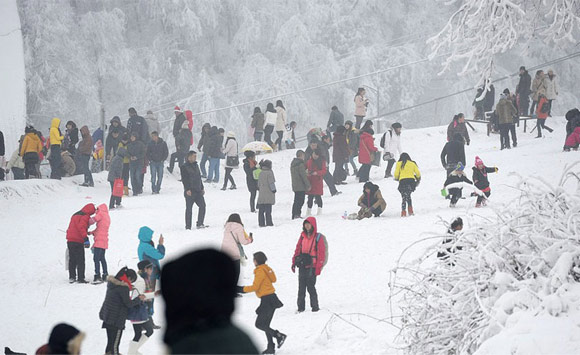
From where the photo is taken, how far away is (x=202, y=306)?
2439 millimetres

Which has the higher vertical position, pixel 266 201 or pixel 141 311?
pixel 266 201

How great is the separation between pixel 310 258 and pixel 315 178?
22.6 ft

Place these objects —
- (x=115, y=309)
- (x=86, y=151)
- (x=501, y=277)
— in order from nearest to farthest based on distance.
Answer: (x=501, y=277), (x=115, y=309), (x=86, y=151)

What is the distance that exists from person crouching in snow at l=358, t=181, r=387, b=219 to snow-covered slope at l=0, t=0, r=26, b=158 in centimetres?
1363

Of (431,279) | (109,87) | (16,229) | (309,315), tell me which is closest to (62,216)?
(16,229)

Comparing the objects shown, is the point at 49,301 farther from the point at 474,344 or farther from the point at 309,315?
the point at 474,344

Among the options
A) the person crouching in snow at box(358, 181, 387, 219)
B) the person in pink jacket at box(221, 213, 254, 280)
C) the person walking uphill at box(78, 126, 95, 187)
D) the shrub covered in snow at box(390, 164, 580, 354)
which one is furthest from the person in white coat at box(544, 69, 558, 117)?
the shrub covered in snow at box(390, 164, 580, 354)

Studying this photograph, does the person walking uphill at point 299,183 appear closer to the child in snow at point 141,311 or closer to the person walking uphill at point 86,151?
the person walking uphill at point 86,151

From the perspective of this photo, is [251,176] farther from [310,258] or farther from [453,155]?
[310,258]

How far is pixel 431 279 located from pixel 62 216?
13.0 metres

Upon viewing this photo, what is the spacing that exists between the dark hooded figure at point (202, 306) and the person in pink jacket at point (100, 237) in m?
10.9

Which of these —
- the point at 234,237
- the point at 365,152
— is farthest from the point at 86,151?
the point at 234,237

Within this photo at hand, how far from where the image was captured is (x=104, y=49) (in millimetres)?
33688

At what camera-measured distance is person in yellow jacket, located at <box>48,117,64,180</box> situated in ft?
67.3
